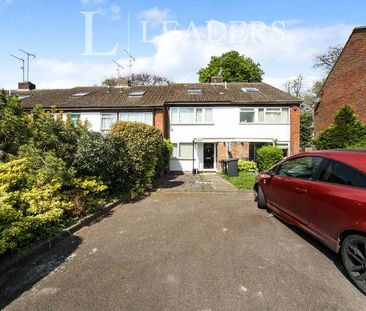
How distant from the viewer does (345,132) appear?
42.2ft

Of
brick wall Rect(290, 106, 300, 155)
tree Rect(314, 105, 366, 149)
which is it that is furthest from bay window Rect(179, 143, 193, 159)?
tree Rect(314, 105, 366, 149)

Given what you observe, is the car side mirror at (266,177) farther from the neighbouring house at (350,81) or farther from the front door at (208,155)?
the neighbouring house at (350,81)

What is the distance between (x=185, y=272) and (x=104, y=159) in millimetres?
4857

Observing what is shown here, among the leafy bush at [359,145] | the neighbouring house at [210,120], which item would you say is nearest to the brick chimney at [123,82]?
the neighbouring house at [210,120]

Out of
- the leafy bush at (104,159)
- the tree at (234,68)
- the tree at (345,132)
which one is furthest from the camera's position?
the tree at (234,68)

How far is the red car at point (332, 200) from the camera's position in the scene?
3180 mm

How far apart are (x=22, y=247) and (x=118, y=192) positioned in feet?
14.7

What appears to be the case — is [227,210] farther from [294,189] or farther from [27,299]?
[27,299]

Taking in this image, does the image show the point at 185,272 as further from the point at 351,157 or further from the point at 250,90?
the point at 250,90

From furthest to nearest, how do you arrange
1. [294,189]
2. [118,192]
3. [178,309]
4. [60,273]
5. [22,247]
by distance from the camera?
1. [118,192]
2. [294,189]
3. [22,247]
4. [60,273]
5. [178,309]

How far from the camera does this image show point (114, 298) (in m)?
3.01

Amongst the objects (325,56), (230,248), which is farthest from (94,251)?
(325,56)

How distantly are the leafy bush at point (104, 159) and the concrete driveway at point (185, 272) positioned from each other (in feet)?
7.45

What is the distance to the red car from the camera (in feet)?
10.4
